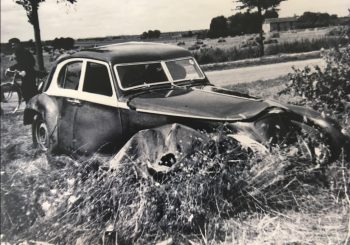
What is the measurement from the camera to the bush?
4.99m

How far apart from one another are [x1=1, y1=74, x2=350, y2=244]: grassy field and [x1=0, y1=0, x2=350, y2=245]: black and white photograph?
13 mm

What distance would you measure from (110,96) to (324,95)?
2.24 metres

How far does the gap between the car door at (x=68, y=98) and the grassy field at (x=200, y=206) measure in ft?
3.28

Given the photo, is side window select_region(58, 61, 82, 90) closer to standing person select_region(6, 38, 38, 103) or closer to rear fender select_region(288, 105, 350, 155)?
standing person select_region(6, 38, 38, 103)

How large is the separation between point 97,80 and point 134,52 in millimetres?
520

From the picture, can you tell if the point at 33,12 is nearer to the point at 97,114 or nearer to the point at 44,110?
the point at 44,110

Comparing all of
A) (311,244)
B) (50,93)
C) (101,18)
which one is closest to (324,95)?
(311,244)

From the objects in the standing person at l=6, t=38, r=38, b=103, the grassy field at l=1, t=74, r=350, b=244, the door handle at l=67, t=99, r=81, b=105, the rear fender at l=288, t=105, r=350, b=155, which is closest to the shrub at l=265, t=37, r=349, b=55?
the rear fender at l=288, t=105, r=350, b=155

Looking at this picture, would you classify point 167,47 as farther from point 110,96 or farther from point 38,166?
point 38,166

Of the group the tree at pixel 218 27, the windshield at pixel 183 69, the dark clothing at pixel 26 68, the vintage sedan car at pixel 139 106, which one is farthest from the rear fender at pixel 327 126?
the dark clothing at pixel 26 68

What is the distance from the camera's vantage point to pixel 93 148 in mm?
5199

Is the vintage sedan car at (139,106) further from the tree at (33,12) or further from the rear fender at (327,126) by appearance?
the tree at (33,12)

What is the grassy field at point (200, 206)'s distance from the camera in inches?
152

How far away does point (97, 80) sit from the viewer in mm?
5422
